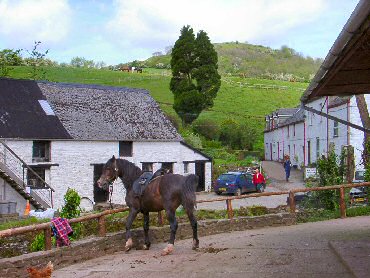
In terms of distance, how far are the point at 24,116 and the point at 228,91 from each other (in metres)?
56.8

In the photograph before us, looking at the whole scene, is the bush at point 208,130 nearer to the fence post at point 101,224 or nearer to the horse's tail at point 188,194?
the fence post at point 101,224

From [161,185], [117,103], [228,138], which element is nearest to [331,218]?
[161,185]

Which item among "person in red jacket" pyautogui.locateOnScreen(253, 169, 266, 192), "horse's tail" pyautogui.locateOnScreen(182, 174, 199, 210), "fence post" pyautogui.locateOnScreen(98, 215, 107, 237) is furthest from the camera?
"person in red jacket" pyautogui.locateOnScreen(253, 169, 266, 192)

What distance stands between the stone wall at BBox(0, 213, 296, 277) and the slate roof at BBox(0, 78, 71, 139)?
18441mm

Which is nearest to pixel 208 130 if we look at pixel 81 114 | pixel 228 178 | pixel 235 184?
pixel 228 178

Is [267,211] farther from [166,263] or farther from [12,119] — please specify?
[12,119]

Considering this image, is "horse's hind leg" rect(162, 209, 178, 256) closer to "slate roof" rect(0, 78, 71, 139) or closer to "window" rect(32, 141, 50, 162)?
"slate roof" rect(0, 78, 71, 139)

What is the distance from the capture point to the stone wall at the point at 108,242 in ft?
28.0

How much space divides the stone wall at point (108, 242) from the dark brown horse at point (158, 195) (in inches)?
17.6

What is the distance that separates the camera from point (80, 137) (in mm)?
32750

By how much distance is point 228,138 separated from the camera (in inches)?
2325

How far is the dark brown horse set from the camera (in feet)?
35.7

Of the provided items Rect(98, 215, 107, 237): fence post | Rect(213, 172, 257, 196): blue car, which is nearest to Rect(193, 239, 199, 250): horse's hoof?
Rect(98, 215, 107, 237): fence post

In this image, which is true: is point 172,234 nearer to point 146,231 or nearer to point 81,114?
point 146,231
